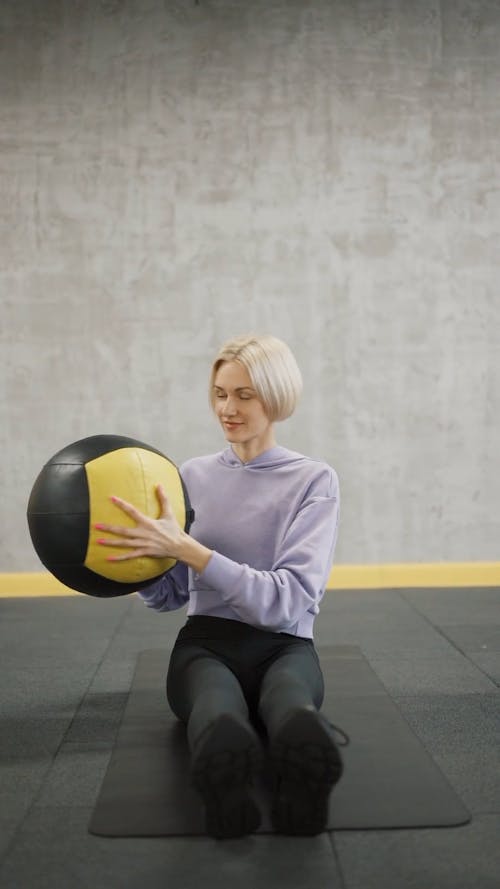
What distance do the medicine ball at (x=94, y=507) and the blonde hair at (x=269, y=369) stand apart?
12.0 inches

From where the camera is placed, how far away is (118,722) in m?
2.56

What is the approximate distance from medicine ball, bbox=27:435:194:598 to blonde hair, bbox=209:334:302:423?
304 mm

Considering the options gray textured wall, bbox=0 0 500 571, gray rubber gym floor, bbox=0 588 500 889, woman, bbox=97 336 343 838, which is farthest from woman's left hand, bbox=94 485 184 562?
gray textured wall, bbox=0 0 500 571

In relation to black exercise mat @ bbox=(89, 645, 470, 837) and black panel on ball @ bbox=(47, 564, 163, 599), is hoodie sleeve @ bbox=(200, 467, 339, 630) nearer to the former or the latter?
black panel on ball @ bbox=(47, 564, 163, 599)

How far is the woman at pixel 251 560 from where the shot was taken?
6.53 ft

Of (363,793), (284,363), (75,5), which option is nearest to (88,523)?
(284,363)

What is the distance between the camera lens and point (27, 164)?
477 cm

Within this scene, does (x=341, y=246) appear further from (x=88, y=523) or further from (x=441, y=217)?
(x=88, y=523)

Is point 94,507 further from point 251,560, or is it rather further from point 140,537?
point 251,560

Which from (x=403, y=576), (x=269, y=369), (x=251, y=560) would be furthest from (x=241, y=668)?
(x=403, y=576)

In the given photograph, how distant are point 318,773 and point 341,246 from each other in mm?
3576

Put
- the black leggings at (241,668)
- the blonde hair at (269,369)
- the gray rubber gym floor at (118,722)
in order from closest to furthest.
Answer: the gray rubber gym floor at (118,722) < the black leggings at (241,668) < the blonde hair at (269,369)

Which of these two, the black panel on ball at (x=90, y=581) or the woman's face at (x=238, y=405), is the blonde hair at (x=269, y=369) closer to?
the woman's face at (x=238, y=405)

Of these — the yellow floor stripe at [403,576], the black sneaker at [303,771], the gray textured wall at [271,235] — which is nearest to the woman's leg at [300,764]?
the black sneaker at [303,771]
